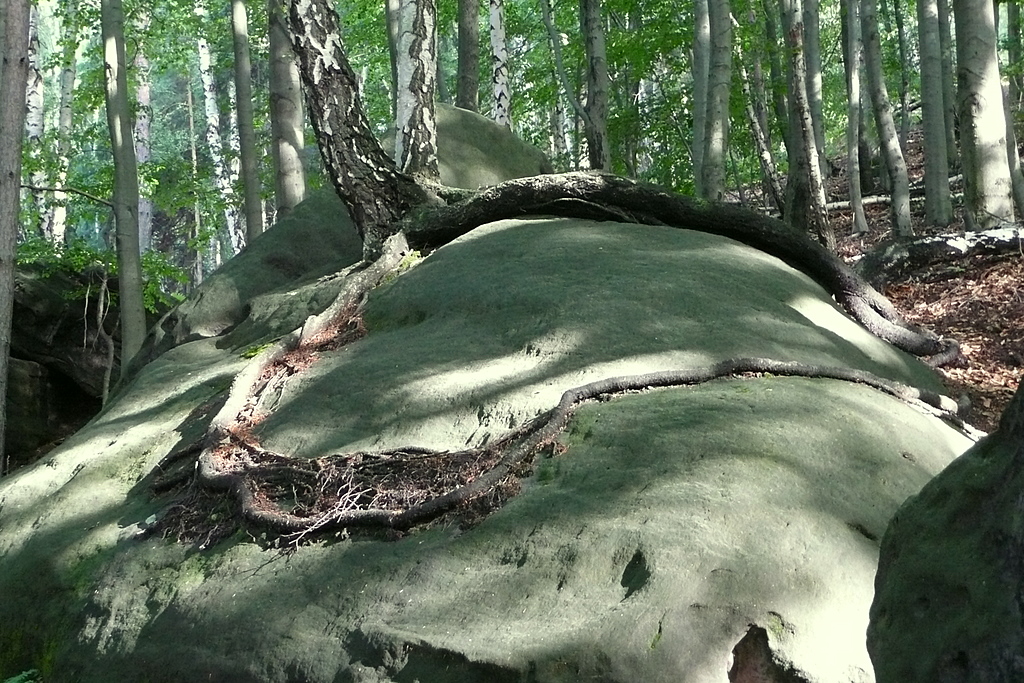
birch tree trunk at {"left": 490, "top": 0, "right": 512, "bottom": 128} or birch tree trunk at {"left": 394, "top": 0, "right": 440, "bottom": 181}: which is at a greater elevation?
birch tree trunk at {"left": 490, "top": 0, "right": 512, "bottom": 128}

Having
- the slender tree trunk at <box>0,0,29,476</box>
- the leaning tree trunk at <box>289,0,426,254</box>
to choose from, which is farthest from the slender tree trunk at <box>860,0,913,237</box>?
the slender tree trunk at <box>0,0,29,476</box>

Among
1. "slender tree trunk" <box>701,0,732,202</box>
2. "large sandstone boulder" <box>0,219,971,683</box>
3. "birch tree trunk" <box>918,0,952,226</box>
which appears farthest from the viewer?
"birch tree trunk" <box>918,0,952,226</box>

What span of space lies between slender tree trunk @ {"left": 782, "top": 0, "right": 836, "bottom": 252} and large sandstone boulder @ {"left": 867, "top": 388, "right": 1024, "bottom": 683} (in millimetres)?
9145

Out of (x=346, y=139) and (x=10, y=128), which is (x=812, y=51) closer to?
(x=346, y=139)

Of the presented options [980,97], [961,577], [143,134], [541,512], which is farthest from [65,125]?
[961,577]

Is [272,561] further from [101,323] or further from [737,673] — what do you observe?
[101,323]

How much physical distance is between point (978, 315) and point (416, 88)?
212 inches

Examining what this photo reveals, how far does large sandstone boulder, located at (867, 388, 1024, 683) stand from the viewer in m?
2.05

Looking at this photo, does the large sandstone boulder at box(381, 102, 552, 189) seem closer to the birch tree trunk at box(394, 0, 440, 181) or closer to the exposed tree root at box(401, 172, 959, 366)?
the birch tree trunk at box(394, 0, 440, 181)

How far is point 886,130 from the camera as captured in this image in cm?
1238

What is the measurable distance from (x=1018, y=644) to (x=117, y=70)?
38.4 feet

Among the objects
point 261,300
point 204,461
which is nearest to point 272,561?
point 204,461

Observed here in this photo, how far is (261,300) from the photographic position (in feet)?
27.1

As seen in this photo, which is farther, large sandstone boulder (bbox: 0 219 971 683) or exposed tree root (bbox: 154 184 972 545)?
exposed tree root (bbox: 154 184 972 545)
